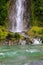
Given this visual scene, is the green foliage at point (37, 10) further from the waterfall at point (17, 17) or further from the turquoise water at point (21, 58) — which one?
the turquoise water at point (21, 58)

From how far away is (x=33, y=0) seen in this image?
42000 millimetres

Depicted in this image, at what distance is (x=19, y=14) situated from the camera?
40250 mm

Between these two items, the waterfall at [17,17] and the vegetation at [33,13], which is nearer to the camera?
the waterfall at [17,17]

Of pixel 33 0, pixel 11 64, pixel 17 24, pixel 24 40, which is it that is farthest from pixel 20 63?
pixel 33 0

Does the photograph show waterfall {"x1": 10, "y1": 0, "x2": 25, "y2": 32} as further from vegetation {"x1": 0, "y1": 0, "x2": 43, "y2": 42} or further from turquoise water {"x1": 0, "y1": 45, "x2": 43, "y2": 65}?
turquoise water {"x1": 0, "y1": 45, "x2": 43, "y2": 65}

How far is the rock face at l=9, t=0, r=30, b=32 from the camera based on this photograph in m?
39.6

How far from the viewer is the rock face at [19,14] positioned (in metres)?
39.6

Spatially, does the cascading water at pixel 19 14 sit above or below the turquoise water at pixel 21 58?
above

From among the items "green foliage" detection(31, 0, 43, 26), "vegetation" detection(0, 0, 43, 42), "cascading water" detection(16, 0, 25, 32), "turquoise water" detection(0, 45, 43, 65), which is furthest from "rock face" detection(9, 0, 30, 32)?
"turquoise water" detection(0, 45, 43, 65)

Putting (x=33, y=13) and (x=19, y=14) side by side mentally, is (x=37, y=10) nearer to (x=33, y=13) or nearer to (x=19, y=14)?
(x=33, y=13)

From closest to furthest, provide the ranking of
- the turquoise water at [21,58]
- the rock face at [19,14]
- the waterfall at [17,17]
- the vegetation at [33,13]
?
the turquoise water at [21,58] < the waterfall at [17,17] < the rock face at [19,14] < the vegetation at [33,13]

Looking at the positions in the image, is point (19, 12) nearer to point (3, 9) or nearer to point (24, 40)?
point (3, 9)

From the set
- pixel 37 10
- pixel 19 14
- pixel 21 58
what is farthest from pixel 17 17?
pixel 21 58

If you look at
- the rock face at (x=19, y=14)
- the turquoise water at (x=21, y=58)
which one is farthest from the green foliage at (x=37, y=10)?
the turquoise water at (x=21, y=58)
